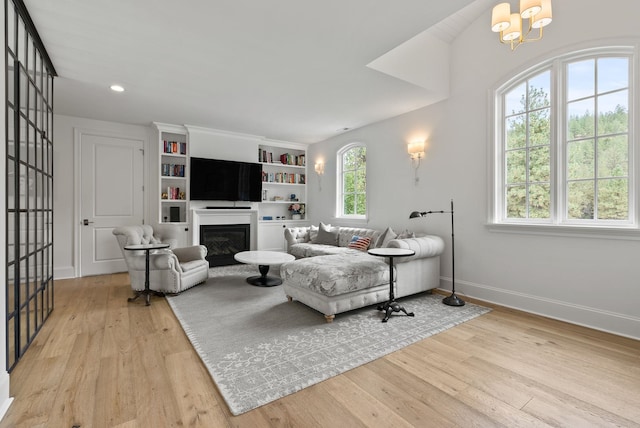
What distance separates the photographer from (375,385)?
6.19 feet

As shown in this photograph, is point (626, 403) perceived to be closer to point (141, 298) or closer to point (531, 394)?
point (531, 394)

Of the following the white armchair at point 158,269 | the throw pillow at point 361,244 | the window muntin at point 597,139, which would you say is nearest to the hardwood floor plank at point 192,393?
the white armchair at point 158,269

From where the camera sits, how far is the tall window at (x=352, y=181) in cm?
557

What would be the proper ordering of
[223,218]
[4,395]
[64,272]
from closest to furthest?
[4,395] → [64,272] → [223,218]

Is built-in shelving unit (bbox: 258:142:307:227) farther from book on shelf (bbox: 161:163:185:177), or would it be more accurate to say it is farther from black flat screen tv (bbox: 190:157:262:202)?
book on shelf (bbox: 161:163:185:177)

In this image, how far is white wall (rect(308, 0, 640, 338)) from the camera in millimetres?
2693

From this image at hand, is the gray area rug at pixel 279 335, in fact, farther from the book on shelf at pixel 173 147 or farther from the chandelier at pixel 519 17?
the book on shelf at pixel 173 147

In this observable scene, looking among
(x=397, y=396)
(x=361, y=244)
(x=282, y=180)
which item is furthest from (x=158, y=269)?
(x=282, y=180)

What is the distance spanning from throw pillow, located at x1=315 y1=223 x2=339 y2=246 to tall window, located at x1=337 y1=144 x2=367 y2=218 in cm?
57

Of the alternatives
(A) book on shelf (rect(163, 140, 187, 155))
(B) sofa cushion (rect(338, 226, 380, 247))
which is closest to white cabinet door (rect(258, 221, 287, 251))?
(B) sofa cushion (rect(338, 226, 380, 247))

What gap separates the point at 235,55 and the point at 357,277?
8.10 feet

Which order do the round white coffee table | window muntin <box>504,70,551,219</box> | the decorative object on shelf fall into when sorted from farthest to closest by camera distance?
the decorative object on shelf, the round white coffee table, window muntin <box>504,70,551,219</box>

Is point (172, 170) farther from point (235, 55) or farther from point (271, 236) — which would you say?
point (235, 55)

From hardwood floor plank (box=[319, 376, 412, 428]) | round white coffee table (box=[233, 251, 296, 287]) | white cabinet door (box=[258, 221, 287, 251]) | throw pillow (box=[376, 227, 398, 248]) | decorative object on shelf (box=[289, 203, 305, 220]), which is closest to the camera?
hardwood floor plank (box=[319, 376, 412, 428])
